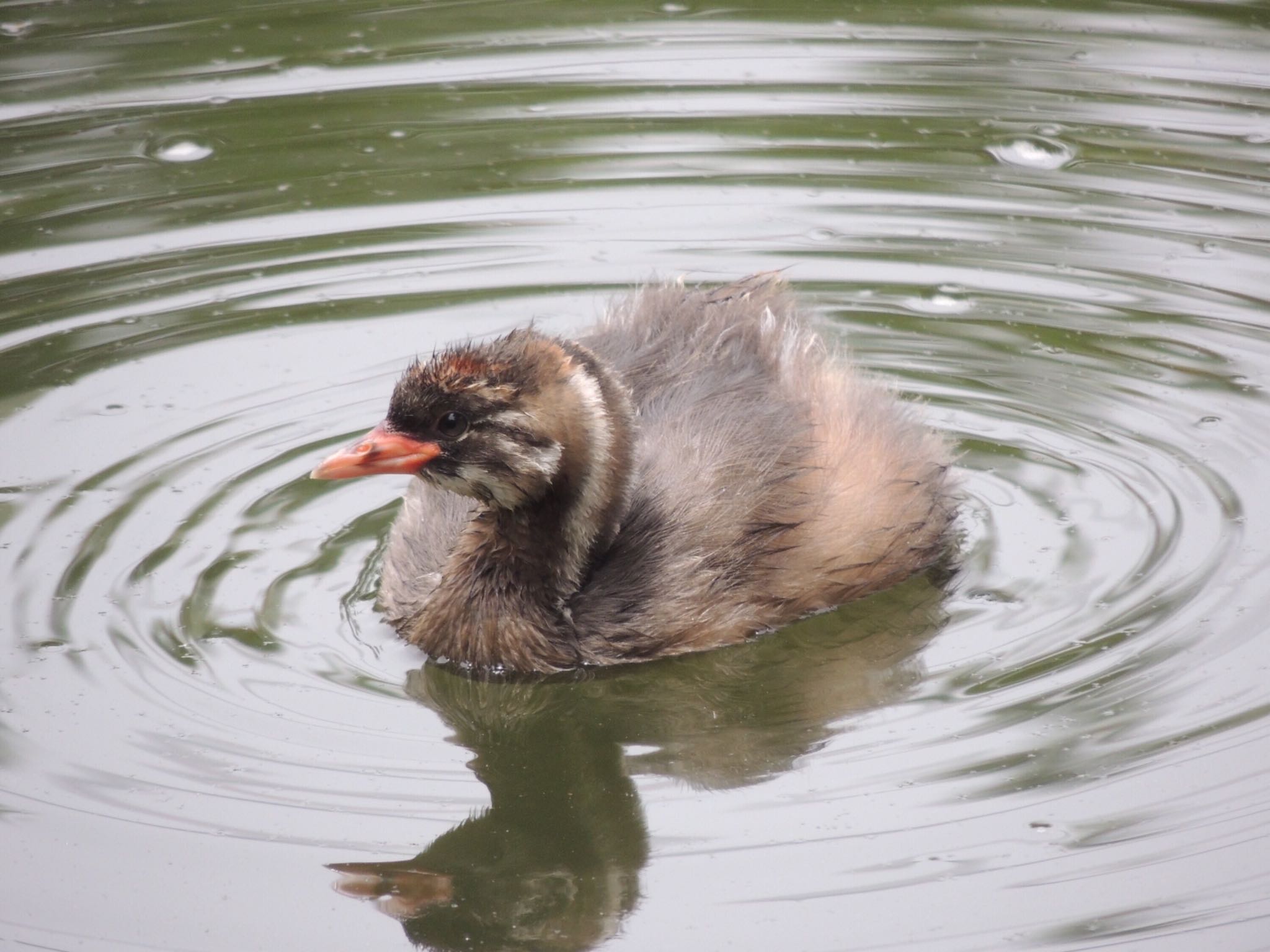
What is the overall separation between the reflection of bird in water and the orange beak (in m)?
0.74

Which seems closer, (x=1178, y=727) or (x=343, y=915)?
(x=343, y=915)

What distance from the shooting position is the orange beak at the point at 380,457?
20.2 ft

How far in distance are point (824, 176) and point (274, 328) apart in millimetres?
2962


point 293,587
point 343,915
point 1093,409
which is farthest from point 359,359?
point 343,915

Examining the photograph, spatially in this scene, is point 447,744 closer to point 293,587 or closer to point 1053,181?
point 293,587

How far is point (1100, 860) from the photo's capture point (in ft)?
16.7

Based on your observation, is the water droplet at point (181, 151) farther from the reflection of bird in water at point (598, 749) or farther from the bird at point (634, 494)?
the reflection of bird in water at point (598, 749)

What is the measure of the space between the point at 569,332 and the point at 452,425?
1.75 meters

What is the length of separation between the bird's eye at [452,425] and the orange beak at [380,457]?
0.18 ft

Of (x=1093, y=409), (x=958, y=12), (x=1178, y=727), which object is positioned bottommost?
(x=1178, y=727)

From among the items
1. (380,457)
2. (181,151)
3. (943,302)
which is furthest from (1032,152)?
(380,457)

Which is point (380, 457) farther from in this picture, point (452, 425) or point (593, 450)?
point (593, 450)

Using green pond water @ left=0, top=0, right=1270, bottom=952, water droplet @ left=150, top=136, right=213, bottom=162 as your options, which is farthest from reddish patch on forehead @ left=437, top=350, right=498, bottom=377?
water droplet @ left=150, top=136, right=213, bottom=162

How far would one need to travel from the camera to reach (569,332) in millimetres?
7875
